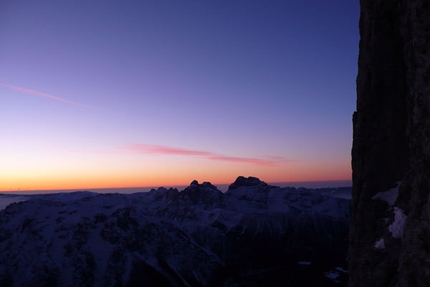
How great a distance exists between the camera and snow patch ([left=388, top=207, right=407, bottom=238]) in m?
20.2

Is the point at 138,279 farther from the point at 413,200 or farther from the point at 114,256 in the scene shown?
the point at 413,200

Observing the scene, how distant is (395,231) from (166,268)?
128m

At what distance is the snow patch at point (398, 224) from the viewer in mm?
20172

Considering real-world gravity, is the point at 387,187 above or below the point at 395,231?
above

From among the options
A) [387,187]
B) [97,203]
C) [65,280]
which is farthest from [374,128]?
[97,203]

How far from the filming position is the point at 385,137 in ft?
80.4

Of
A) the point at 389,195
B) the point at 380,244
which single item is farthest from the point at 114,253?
the point at 380,244

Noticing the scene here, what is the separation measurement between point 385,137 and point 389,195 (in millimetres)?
3987

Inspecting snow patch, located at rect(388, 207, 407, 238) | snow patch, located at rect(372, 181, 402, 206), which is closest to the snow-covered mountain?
snow patch, located at rect(372, 181, 402, 206)

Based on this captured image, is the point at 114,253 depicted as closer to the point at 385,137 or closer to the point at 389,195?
the point at 389,195

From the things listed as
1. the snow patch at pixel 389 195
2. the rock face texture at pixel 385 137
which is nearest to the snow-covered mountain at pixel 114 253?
the rock face texture at pixel 385 137

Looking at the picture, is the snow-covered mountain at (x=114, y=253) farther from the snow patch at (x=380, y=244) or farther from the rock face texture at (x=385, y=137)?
the snow patch at (x=380, y=244)

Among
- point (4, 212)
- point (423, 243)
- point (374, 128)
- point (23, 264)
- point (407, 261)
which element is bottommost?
point (23, 264)

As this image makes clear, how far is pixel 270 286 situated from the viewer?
15112 centimetres
